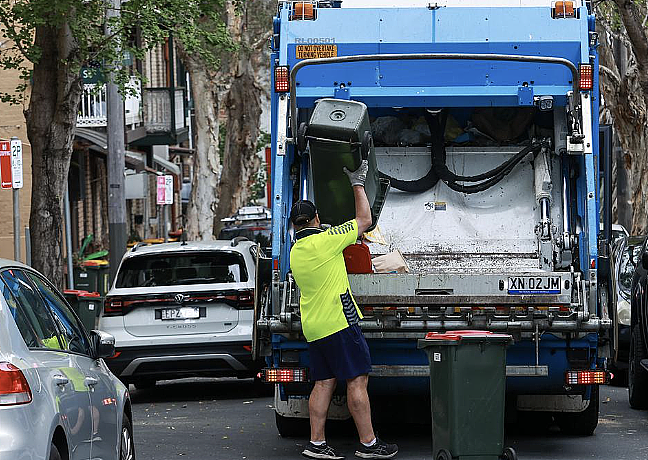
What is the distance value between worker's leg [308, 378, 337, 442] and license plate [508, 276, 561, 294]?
1365 millimetres

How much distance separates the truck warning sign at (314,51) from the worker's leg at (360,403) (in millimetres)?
2424

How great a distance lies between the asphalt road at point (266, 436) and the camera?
31.5ft

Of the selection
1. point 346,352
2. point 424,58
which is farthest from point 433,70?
point 346,352

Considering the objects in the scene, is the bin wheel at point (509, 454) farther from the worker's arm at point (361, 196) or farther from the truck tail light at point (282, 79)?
the truck tail light at point (282, 79)

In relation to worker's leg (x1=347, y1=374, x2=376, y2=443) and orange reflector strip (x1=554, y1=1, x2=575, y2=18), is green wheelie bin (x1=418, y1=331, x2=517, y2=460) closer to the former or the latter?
worker's leg (x1=347, y1=374, x2=376, y2=443)

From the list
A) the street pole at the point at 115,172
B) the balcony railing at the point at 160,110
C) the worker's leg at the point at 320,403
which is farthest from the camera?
the balcony railing at the point at 160,110

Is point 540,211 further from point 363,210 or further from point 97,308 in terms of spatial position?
point 97,308

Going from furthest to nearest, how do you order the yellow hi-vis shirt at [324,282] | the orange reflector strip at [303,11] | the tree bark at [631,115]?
the tree bark at [631,115], the orange reflector strip at [303,11], the yellow hi-vis shirt at [324,282]

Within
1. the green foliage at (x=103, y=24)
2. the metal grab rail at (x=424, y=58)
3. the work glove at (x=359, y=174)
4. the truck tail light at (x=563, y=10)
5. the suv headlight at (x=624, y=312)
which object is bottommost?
the suv headlight at (x=624, y=312)

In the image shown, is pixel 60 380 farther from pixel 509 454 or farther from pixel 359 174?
pixel 359 174

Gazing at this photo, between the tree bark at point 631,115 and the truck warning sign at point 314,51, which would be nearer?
the truck warning sign at point 314,51

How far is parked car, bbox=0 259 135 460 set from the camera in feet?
17.6

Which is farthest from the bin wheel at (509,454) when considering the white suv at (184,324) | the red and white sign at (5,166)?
the red and white sign at (5,166)

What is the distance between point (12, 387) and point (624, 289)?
956cm
